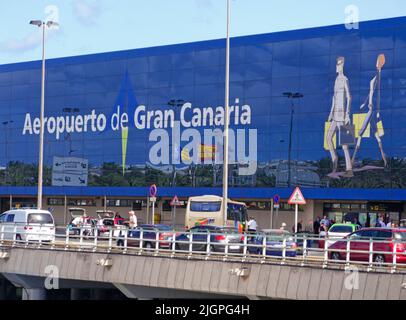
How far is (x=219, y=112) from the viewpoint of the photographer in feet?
231

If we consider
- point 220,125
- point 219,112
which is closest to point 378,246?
point 220,125

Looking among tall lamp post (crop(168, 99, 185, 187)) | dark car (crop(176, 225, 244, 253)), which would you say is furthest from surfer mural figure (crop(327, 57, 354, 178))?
dark car (crop(176, 225, 244, 253))

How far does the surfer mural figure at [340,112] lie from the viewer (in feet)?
205

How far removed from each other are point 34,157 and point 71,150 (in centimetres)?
474

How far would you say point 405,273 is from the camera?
22969 mm

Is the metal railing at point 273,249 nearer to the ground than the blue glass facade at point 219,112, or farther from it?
nearer to the ground

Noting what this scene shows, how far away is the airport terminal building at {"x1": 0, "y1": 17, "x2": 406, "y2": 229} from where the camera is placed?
201ft

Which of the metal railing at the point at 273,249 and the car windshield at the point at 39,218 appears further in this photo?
the car windshield at the point at 39,218

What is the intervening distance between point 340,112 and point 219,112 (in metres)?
10.8

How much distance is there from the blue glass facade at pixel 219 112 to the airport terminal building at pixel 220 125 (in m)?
0.09

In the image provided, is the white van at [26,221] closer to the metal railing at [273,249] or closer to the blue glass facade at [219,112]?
the metal railing at [273,249]

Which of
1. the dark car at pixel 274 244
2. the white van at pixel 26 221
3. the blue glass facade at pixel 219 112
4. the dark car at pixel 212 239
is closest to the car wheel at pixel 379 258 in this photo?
the dark car at pixel 274 244

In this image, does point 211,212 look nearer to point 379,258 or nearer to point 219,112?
point 219,112

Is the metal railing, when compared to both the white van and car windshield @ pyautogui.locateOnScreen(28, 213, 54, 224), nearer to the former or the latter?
the white van
